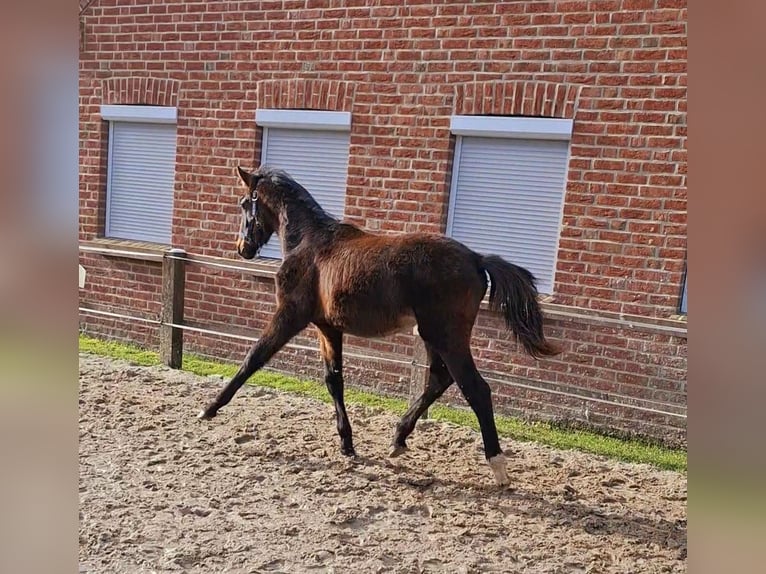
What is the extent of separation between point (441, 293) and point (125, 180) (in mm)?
1423

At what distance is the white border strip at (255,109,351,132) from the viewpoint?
7.80 ft

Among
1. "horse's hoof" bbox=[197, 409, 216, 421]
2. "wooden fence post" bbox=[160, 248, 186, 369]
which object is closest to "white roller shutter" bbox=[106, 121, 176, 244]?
"wooden fence post" bbox=[160, 248, 186, 369]

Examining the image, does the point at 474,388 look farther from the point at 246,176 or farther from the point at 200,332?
the point at 200,332

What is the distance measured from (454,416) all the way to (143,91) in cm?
186

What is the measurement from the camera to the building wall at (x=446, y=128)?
7.09 feet

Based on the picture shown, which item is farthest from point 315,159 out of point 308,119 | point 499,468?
point 499,468

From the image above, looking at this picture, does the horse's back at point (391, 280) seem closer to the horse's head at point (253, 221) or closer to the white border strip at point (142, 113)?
the horse's head at point (253, 221)

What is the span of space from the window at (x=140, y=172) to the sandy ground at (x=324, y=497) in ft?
2.27

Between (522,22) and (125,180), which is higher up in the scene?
(522,22)

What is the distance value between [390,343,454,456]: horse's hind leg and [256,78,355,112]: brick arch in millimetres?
986

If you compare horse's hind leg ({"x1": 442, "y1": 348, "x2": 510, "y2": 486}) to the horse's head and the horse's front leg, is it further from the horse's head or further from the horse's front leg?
the horse's head
